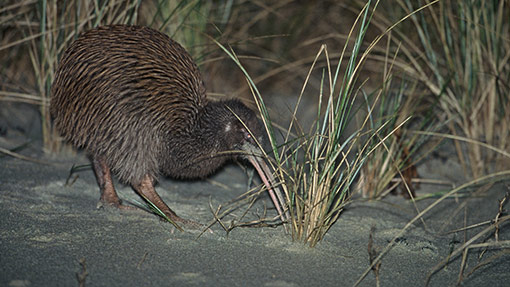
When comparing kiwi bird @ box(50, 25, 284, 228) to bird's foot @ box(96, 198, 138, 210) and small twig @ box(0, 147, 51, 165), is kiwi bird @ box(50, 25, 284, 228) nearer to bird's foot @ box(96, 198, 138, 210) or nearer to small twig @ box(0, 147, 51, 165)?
bird's foot @ box(96, 198, 138, 210)

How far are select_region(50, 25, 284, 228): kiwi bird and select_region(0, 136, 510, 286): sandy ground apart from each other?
23 centimetres

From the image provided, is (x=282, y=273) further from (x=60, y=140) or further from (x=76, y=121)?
(x=60, y=140)

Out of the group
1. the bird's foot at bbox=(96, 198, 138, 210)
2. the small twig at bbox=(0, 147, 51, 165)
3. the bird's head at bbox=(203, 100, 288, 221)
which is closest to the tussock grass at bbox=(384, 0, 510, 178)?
the bird's head at bbox=(203, 100, 288, 221)

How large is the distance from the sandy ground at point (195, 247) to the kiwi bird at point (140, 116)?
232 millimetres

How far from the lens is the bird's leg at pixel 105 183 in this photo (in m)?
3.18

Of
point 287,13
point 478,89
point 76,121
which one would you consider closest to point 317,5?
point 287,13

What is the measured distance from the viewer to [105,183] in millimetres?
3268

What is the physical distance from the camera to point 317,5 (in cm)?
599

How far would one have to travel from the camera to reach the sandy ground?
227cm

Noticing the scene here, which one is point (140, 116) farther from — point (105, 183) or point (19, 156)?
point (19, 156)

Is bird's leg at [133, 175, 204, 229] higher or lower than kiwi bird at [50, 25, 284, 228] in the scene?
lower

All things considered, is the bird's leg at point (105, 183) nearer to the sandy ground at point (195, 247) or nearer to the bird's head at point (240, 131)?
the sandy ground at point (195, 247)

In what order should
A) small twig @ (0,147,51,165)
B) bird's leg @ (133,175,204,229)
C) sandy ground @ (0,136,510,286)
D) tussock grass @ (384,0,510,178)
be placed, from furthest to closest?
tussock grass @ (384,0,510,178) < small twig @ (0,147,51,165) < bird's leg @ (133,175,204,229) < sandy ground @ (0,136,510,286)

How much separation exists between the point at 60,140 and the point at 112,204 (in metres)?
0.96
